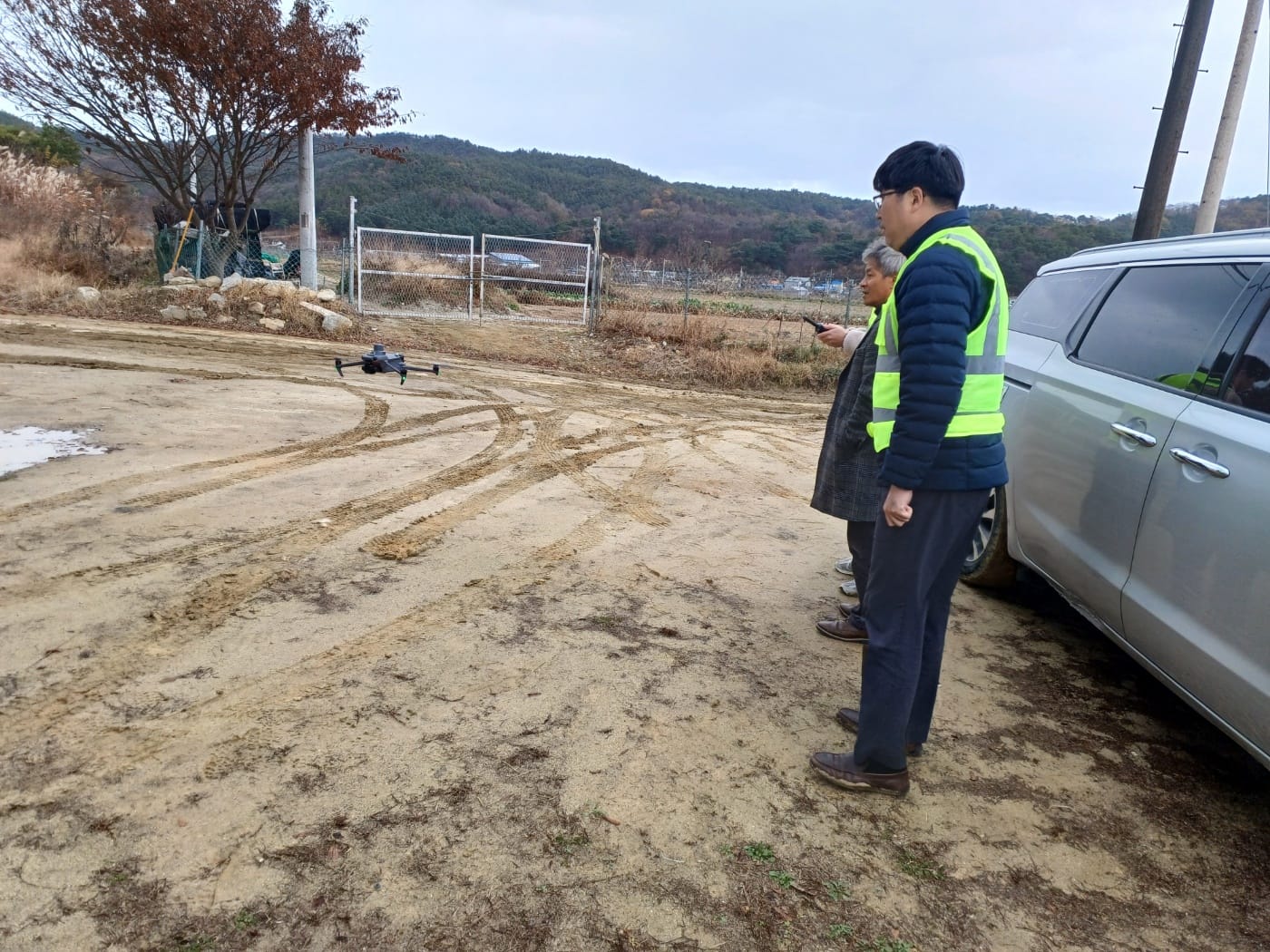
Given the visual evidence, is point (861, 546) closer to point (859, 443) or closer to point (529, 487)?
point (859, 443)

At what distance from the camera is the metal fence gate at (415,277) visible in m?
16.1

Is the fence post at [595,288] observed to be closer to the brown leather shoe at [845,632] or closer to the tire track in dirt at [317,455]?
the tire track in dirt at [317,455]

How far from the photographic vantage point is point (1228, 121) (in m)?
10.4

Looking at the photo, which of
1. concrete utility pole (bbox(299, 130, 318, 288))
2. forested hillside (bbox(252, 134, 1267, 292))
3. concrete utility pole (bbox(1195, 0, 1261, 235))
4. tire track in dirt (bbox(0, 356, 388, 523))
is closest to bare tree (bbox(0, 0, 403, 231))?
concrete utility pole (bbox(299, 130, 318, 288))

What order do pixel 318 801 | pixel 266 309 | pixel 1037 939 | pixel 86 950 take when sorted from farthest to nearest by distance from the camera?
pixel 266 309, pixel 318 801, pixel 1037 939, pixel 86 950

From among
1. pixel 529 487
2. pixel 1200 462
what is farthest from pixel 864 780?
pixel 529 487

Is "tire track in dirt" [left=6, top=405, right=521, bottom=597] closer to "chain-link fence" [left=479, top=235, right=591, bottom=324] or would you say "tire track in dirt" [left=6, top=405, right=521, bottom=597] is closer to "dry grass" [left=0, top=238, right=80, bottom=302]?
"chain-link fence" [left=479, top=235, right=591, bottom=324]

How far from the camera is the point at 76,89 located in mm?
14625

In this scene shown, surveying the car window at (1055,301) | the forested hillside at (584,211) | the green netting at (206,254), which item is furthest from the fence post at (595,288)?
the forested hillside at (584,211)

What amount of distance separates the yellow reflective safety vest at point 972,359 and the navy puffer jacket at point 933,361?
0.03 meters

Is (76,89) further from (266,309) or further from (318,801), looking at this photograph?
(318,801)

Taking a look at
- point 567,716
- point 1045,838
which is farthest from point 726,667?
point 1045,838

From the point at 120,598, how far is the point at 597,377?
8.61 m

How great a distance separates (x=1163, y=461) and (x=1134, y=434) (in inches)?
7.7
